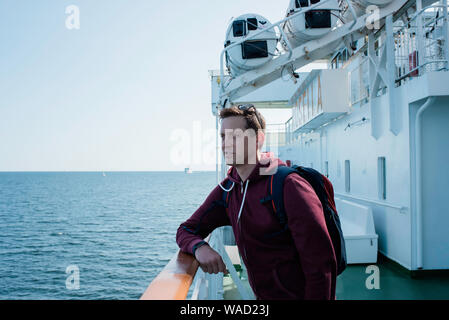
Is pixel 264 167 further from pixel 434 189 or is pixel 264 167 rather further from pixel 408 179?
pixel 434 189

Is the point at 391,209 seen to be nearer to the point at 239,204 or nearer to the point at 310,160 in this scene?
the point at 239,204

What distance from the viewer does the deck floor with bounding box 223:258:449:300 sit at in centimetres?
453

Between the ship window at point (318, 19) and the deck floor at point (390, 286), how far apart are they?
4.99 m

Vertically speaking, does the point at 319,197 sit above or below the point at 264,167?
below

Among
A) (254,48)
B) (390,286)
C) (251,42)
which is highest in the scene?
(251,42)

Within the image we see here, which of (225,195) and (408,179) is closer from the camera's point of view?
(225,195)

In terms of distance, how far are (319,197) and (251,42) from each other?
6395 millimetres

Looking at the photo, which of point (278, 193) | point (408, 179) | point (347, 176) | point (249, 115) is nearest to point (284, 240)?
point (278, 193)

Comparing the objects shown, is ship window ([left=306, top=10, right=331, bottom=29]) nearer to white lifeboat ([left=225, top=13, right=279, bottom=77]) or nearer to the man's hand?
white lifeboat ([left=225, top=13, right=279, bottom=77])

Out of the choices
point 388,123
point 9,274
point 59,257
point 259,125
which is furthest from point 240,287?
point 59,257

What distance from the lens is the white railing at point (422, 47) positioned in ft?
15.8

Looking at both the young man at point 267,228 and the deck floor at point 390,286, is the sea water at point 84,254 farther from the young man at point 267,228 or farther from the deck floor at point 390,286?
the young man at point 267,228

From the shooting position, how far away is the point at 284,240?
4.89 ft

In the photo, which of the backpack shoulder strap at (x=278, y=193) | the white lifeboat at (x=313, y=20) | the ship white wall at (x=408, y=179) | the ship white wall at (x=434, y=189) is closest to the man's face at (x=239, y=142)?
the backpack shoulder strap at (x=278, y=193)
